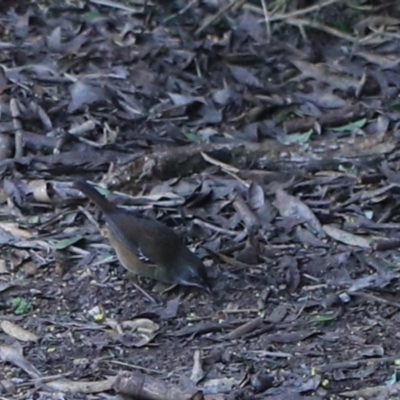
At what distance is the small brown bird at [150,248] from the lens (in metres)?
5.41

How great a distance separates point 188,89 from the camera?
797 cm

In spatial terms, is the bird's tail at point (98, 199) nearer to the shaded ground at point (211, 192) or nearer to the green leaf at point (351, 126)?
the shaded ground at point (211, 192)

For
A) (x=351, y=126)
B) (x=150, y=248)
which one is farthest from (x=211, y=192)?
(x=351, y=126)

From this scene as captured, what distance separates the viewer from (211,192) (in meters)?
6.37

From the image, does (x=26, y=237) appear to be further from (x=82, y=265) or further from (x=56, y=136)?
(x=56, y=136)

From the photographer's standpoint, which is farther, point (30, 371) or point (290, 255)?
point (290, 255)

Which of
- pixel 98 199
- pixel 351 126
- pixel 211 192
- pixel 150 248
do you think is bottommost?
pixel 351 126

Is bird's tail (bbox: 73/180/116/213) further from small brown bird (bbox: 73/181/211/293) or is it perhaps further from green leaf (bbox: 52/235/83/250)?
green leaf (bbox: 52/235/83/250)

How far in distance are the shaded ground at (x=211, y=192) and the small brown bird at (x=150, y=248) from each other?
138mm

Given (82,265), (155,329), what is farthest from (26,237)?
(155,329)

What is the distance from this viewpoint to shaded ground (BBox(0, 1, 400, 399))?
4.92 meters

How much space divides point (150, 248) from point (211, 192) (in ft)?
3.01

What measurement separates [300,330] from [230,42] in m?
4.19

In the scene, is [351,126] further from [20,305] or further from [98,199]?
[20,305]
